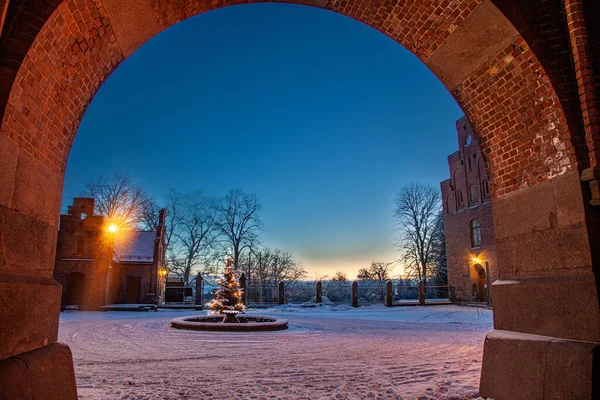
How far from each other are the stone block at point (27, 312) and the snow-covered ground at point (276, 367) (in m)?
1.23

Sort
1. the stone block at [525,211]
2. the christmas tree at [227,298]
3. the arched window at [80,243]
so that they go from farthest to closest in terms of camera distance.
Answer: the arched window at [80,243], the christmas tree at [227,298], the stone block at [525,211]

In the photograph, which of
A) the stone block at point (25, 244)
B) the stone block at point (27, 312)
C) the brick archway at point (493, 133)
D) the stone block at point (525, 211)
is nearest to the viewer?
the stone block at point (27, 312)

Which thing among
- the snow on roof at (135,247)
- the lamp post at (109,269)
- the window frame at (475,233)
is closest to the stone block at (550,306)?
the window frame at (475,233)

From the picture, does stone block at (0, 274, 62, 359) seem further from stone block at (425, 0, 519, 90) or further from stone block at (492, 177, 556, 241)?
stone block at (425, 0, 519, 90)

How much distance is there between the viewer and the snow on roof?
32775mm

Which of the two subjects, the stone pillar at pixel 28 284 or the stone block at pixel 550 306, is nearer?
the stone pillar at pixel 28 284

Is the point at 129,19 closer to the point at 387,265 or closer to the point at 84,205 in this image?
the point at 84,205

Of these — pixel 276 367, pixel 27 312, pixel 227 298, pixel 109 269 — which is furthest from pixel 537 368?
pixel 109 269

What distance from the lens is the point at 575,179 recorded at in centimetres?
395

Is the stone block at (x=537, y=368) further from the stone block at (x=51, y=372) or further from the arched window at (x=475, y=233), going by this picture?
the arched window at (x=475, y=233)

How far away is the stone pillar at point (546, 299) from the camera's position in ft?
11.8

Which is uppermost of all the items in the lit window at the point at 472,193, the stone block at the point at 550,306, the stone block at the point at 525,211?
the lit window at the point at 472,193

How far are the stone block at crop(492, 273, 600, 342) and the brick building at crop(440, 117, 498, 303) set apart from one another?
78.2 ft

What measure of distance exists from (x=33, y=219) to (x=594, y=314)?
4.98 metres
